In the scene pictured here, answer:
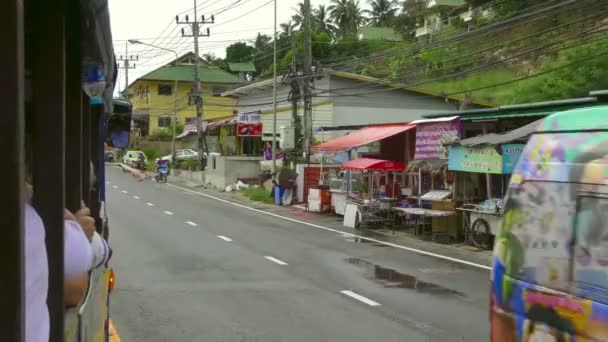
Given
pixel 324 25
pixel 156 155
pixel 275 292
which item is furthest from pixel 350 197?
pixel 324 25

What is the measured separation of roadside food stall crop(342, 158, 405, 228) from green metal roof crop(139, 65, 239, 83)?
61785mm

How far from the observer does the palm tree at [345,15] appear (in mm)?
91562

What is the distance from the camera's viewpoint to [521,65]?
158 ft

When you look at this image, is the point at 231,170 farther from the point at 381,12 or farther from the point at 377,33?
the point at 381,12

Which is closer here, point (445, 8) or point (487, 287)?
point (487, 287)

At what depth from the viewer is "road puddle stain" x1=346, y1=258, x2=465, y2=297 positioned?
32.1 feet

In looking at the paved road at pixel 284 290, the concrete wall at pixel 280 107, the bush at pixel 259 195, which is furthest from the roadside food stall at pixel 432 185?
the concrete wall at pixel 280 107

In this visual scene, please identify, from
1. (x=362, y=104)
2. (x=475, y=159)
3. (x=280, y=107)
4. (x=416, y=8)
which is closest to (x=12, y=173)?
(x=475, y=159)

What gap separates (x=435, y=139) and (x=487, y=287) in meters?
8.83

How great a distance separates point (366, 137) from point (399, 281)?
37.3 ft

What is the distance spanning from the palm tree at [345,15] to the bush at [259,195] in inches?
2480

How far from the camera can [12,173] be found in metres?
1.48

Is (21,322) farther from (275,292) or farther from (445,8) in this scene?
(445,8)

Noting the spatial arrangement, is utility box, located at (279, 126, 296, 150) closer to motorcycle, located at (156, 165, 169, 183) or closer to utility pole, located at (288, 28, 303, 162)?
utility pole, located at (288, 28, 303, 162)
